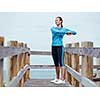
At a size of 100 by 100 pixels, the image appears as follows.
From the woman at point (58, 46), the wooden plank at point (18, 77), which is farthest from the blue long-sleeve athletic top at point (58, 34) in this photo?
the wooden plank at point (18, 77)

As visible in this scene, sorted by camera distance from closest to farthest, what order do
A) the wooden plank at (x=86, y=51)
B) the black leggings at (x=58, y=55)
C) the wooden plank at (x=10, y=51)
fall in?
the wooden plank at (x=10, y=51) → the wooden plank at (x=86, y=51) → the black leggings at (x=58, y=55)

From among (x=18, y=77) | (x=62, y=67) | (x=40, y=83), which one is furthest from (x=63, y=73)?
(x=18, y=77)

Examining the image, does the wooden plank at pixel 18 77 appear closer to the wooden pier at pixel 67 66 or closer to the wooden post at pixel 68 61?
the wooden pier at pixel 67 66

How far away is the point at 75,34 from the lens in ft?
7.86

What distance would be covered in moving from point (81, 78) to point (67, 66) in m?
0.12

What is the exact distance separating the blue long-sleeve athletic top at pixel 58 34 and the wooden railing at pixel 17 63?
0.61 feet

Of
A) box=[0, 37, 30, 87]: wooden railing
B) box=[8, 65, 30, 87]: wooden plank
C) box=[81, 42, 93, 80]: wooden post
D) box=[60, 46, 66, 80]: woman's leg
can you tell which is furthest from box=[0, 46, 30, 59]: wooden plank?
box=[81, 42, 93, 80]: wooden post

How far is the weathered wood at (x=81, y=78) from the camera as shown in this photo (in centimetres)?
236

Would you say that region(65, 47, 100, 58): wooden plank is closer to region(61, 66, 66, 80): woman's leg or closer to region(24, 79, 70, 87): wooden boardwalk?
region(61, 66, 66, 80): woman's leg

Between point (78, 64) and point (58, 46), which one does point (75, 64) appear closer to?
point (78, 64)

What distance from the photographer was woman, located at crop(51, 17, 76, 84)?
240 cm

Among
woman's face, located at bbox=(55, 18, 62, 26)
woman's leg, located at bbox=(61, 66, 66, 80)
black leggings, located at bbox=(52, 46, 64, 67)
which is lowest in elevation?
woman's leg, located at bbox=(61, 66, 66, 80)
